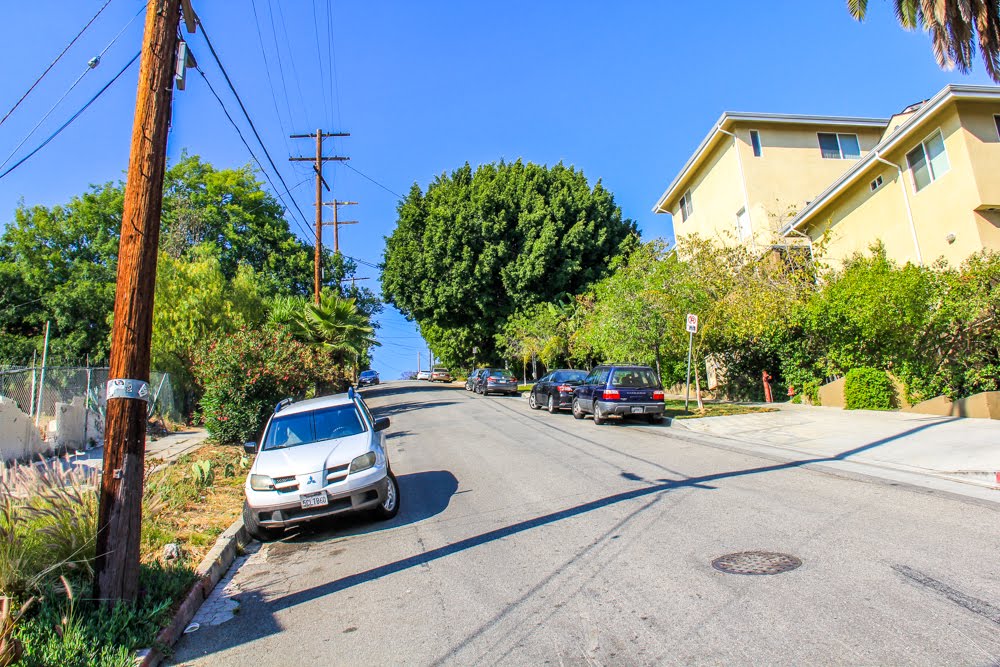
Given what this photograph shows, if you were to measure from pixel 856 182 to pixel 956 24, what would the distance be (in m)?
7.77

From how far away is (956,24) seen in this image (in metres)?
13.5

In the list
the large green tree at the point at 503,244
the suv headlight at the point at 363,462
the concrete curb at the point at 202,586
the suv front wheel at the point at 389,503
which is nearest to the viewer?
the concrete curb at the point at 202,586

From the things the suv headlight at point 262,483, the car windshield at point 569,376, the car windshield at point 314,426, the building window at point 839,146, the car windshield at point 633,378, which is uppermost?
the building window at point 839,146

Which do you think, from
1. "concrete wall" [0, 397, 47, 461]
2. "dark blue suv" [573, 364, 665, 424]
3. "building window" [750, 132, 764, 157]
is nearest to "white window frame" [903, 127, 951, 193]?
"building window" [750, 132, 764, 157]

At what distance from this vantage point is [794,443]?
1196cm

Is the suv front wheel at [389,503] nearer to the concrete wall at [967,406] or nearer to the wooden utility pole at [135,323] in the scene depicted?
the wooden utility pole at [135,323]

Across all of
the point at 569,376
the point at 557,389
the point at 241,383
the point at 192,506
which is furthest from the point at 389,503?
the point at 569,376

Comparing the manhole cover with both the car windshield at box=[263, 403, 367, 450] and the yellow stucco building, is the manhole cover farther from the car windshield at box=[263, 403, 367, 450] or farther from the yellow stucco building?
the yellow stucco building

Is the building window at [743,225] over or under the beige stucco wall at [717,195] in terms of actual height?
under

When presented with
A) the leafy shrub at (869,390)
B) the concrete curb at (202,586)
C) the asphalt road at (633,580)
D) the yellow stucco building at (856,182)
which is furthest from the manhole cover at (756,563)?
the yellow stucco building at (856,182)

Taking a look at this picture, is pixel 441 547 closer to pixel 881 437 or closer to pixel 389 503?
pixel 389 503

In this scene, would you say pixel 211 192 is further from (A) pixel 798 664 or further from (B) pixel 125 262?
(A) pixel 798 664

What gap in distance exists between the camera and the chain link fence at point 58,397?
40.7 feet

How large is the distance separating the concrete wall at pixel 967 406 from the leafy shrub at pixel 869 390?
81cm
